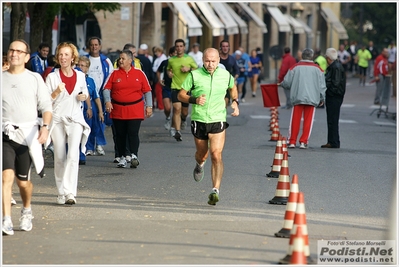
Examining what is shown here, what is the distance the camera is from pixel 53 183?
12766 mm

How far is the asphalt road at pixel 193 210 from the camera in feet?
26.6

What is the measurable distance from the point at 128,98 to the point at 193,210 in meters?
3.84

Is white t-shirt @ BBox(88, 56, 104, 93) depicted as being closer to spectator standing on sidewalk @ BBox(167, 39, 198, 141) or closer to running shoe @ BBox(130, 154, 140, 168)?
running shoe @ BBox(130, 154, 140, 168)

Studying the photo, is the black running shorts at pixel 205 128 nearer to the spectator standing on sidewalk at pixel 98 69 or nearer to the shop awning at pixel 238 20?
the spectator standing on sidewalk at pixel 98 69

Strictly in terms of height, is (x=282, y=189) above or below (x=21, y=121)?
below

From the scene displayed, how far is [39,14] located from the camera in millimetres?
21844

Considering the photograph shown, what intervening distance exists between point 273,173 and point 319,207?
2.58 m

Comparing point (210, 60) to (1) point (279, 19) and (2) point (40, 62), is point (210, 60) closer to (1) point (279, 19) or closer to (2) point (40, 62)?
(2) point (40, 62)

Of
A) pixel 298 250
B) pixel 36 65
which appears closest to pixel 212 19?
pixel 36 65

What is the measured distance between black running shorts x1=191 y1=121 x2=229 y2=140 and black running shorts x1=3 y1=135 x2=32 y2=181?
2506 mm

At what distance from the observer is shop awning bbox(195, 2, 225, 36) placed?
4151 cm

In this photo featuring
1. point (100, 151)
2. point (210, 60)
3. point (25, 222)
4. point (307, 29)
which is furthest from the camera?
point (307, 29)

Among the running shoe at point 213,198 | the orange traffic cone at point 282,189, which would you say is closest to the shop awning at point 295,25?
the orange traffic cone at point 282,189

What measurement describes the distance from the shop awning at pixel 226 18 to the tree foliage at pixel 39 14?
61.7 feet
